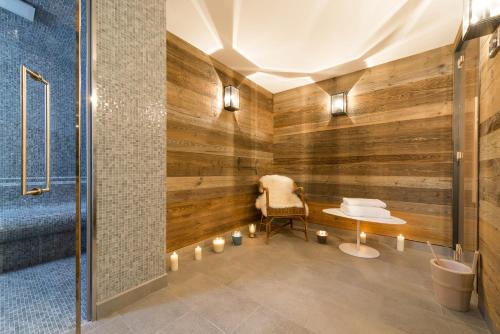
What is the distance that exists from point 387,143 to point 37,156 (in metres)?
3.93

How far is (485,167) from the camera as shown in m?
1.25

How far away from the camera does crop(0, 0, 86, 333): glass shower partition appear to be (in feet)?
5.07

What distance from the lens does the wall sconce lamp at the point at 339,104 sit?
273 centimetres

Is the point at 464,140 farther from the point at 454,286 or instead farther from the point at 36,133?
the point at 36,133

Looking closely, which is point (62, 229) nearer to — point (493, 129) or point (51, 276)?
point (51, 276)

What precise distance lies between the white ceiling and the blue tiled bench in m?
2.04

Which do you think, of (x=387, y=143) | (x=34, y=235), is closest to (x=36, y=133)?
(x=34, y=235)

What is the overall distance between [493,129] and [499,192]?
14.5 inches

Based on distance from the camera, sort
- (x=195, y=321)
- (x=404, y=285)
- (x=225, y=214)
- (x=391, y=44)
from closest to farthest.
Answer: (x=195, y=321)
(x=404, y=285)
(x=391, y=44)
(x=225, y=214)

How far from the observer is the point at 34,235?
68.6 inches

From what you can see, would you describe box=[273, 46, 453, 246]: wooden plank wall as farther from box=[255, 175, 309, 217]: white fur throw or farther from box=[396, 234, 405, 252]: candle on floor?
box=[255, 175, 309, 217]: white fur throw

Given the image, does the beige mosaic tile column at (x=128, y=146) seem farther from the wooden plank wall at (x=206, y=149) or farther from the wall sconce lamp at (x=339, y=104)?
the wall sconce lamp at (x=339, y=104)

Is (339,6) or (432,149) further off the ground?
(339,6)

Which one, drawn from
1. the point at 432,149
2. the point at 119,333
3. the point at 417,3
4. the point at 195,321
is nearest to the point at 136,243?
the point at 119,333
